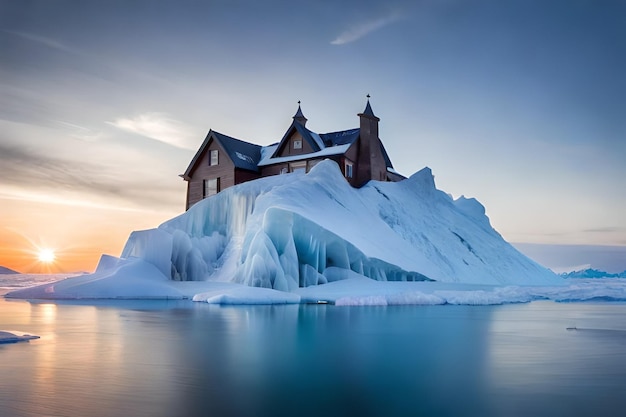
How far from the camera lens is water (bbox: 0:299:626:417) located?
6.00 metres

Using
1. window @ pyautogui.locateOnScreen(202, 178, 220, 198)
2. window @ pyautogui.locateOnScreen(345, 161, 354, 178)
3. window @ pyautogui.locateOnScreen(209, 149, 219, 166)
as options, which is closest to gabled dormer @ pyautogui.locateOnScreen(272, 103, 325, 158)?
window @ pyautogui.locateOnScreen(345, 161, 354, 178)

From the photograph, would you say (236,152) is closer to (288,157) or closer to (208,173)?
(208,173)

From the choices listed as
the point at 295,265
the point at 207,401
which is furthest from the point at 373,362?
the point at 295,265

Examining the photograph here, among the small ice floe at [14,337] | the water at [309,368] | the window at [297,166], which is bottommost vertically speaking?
the water at [309,368]

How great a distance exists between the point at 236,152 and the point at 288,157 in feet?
10.8

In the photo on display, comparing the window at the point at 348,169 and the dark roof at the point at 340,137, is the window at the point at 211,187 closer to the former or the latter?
the dark roof at the point at 340,137

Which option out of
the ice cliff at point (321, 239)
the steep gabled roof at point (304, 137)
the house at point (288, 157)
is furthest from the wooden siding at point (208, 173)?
the ice cliff at point (321, 239)

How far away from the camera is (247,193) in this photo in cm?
2986

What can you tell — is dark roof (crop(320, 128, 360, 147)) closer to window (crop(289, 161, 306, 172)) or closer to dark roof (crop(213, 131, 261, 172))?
window (crop(289, 161, 306, 172))

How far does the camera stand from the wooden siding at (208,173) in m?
34.9

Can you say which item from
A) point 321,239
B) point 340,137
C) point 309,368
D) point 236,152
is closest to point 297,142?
point 340,137

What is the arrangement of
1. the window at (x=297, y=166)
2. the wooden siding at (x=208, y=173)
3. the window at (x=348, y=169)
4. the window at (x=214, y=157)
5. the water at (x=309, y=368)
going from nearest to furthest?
1. the water at (x=309, y=368)
2. the window at (x=348, y=169)
3. the window at (x=297, y=166)
4. the wooden siding at (x=208, y=173)
5. the window at (x=214, y=157)

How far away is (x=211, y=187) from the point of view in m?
35.8

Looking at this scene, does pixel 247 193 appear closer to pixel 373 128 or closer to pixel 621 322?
pixel 373 128
